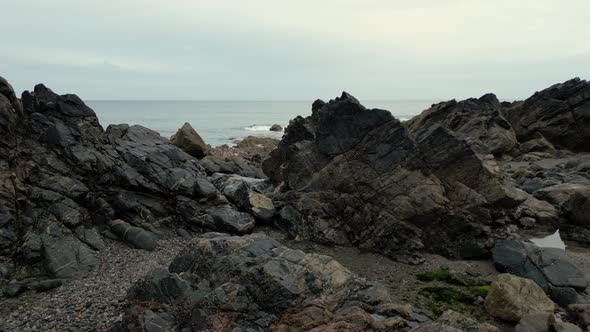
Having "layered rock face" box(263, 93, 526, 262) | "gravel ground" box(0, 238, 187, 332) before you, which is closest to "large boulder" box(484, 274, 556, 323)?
"layered rock face" box(263, 93, 526, 262)

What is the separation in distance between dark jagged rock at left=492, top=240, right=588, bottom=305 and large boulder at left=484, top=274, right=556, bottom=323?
1.37 meters

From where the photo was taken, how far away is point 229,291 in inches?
525

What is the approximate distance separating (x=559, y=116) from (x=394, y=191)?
122ft

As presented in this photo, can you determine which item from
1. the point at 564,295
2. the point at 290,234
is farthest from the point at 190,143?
the point at 564,295

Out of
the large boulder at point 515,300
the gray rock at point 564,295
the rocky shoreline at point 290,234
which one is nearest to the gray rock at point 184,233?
the rocky shoreline at point 290,234

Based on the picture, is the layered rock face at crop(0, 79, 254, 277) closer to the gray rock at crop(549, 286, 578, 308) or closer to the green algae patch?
the green algae patch

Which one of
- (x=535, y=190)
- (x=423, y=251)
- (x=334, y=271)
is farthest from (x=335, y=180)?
(x=535, y=190)

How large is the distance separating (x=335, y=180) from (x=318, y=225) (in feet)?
9.85

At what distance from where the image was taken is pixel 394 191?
23203mm

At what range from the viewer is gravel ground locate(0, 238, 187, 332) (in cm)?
1466

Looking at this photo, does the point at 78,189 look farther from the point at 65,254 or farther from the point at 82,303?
the point at 82,303

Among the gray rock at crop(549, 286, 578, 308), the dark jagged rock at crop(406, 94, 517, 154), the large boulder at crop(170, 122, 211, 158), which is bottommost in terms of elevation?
the gray rock at crop(549, 286, 578, 308)

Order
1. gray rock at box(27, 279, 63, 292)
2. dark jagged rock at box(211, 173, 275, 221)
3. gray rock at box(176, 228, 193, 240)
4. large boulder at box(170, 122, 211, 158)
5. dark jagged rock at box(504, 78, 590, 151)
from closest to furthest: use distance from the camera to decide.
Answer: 1. gray rock at box(27, 279, 63, 292)
2. gray rock at box(176, 228, 193, 240)
3. dark jagged rock at box(211, 173, 275, 221)
4. large boulder at box(170, 122, 211, 158)
5. dark jagged rock at box(504, 78, 590, 151)

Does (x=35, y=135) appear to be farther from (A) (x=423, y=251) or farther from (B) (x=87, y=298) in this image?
(A) (x=423, y=251)
